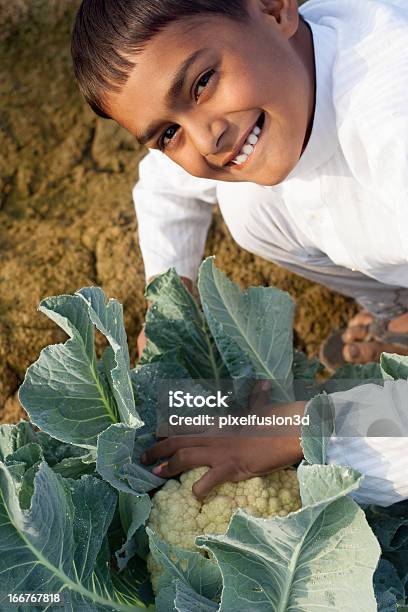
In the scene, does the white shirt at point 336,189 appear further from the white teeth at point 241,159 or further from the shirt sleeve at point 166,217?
the white teeth at point 241,159

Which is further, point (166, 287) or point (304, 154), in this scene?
point (166, 287)

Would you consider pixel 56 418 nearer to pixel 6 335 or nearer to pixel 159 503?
pixel 159 503

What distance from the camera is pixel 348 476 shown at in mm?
1138

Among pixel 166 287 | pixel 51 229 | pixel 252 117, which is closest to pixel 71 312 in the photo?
pixel 166 287

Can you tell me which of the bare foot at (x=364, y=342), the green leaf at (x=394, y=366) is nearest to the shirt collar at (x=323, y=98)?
the green leaf at (x=394, y=366)

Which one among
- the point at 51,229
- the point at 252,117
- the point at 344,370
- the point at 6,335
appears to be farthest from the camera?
→ the point at 51,229

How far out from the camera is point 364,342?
92.0 inches

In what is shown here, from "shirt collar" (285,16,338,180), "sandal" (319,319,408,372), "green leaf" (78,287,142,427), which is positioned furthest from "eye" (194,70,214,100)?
"sandal" (319,319,408,372)

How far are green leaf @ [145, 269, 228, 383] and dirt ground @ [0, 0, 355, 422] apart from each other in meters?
0.58

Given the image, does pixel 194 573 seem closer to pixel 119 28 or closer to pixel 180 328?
pixel 180 328

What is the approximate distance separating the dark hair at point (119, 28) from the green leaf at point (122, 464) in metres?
0.54

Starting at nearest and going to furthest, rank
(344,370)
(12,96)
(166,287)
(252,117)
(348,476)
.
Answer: (348,476)
(252,117)
(166,287)
(344,370)
(12,96)

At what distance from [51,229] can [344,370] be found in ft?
3.34

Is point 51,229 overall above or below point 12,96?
below
